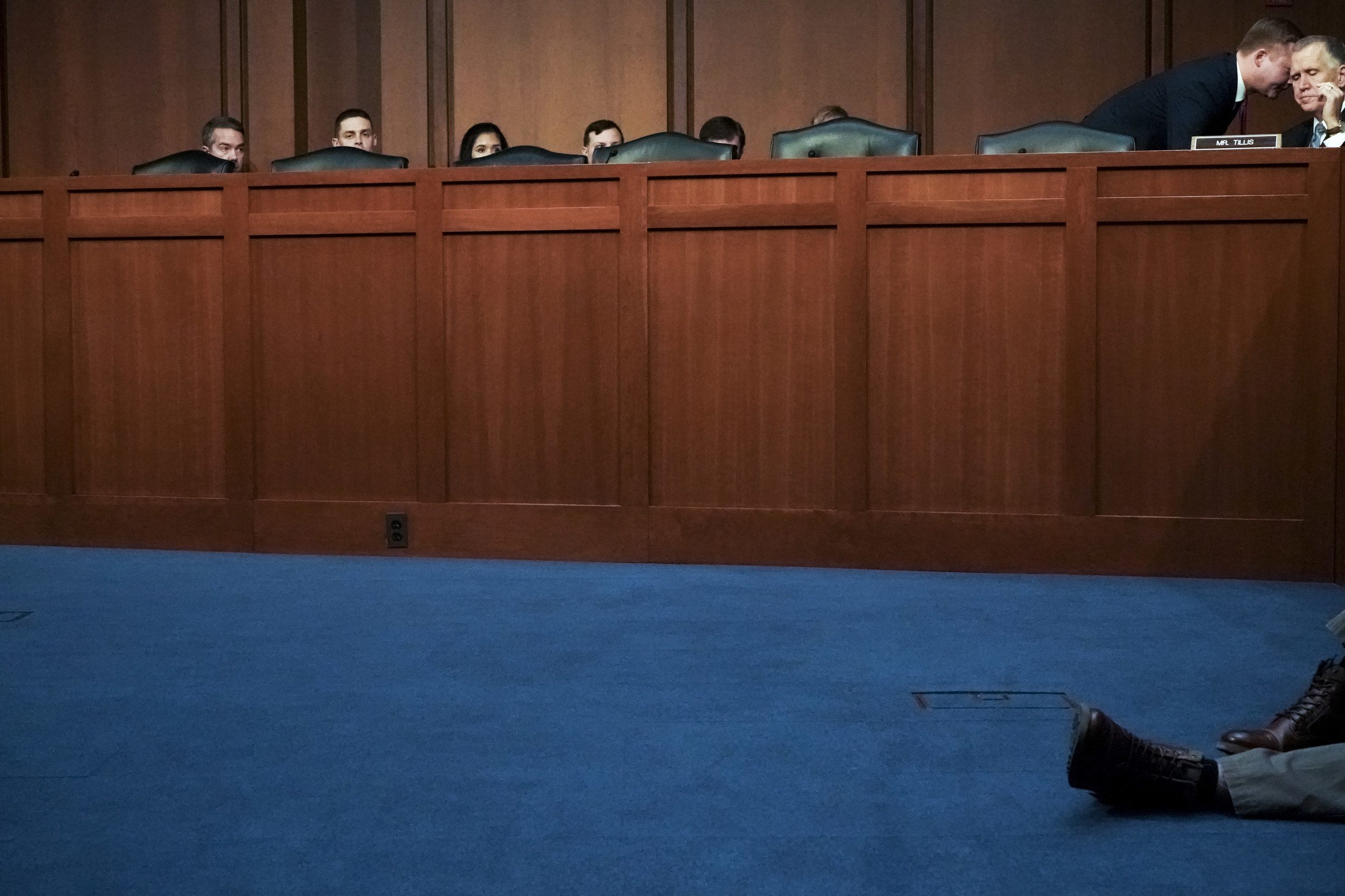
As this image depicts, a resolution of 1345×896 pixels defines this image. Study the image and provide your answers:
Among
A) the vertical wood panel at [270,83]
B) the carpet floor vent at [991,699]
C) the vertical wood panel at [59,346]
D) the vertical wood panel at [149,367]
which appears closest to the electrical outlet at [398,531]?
the vertical wood panel at [149,367]

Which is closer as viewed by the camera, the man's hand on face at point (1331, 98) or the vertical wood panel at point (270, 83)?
the man's hand on face at point (1331, 98)

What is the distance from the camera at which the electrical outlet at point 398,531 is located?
152 inches

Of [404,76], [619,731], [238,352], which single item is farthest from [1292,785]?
[404,76]

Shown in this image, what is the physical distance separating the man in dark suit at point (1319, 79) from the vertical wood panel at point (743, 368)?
1.75 meters

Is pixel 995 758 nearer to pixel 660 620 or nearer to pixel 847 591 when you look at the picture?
pixel 660 620

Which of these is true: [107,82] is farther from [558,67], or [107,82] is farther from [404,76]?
[558,67]

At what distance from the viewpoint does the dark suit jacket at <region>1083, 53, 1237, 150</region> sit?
4.45m

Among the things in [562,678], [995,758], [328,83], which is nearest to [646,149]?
[562,678]

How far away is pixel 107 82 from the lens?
7719 millimetres

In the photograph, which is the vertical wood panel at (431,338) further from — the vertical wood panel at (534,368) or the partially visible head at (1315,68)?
the partially visible head at (1315,68)

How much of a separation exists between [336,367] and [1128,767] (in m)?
2.78

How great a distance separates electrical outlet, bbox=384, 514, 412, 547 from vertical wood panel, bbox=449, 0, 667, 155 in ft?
13.5

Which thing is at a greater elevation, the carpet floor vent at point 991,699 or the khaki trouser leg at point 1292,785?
the khaki trouser leg at point 1292,785

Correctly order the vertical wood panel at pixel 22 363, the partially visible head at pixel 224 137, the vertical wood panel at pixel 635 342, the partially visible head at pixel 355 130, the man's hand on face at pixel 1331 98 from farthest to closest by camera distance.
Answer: the partially visible head at pixel 355 130 → the partially visible head at pixel 224 137 → the man's hand on face at pixel 1331 98 → the vertical wood panel at pixel 22 363 → the vertical wood panel at pixel 635 342
